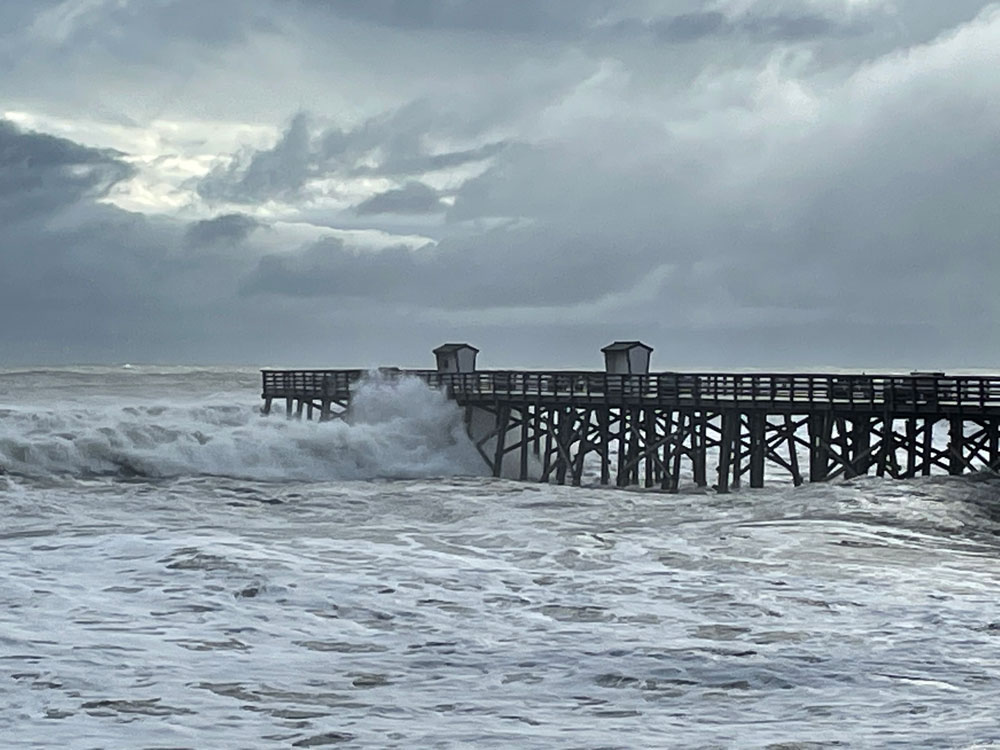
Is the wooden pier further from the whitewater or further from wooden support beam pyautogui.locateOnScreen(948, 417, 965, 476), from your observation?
the whitewater

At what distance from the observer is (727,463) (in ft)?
111

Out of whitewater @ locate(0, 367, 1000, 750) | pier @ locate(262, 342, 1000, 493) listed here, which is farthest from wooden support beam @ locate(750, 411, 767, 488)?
whitewater @ locate(0, 367, 1000, 750)

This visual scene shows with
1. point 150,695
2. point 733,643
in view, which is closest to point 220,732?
point 150,695

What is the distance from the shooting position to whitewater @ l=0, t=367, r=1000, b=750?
1120 centimetres

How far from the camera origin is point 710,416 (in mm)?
36375

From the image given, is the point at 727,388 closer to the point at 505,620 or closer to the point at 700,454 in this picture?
the point at 700,454

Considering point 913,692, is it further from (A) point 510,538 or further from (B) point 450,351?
(B) point 450,351

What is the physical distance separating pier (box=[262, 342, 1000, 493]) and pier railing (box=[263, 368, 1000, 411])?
0.13 ft

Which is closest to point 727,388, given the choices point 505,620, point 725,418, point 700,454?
point 725,418

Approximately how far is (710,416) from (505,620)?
71.9 ft

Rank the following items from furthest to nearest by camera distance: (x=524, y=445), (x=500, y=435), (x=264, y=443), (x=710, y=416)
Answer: (x=264, y=443)
(x=500, y=435)
(x=524, y=445)
(x=710, y=416)

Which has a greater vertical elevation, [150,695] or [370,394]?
[370,394]

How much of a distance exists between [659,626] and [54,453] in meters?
27.3

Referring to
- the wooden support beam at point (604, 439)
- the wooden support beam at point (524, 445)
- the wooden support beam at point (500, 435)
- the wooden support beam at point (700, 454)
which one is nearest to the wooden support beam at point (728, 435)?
the wooden support beam at point (700, 454)
